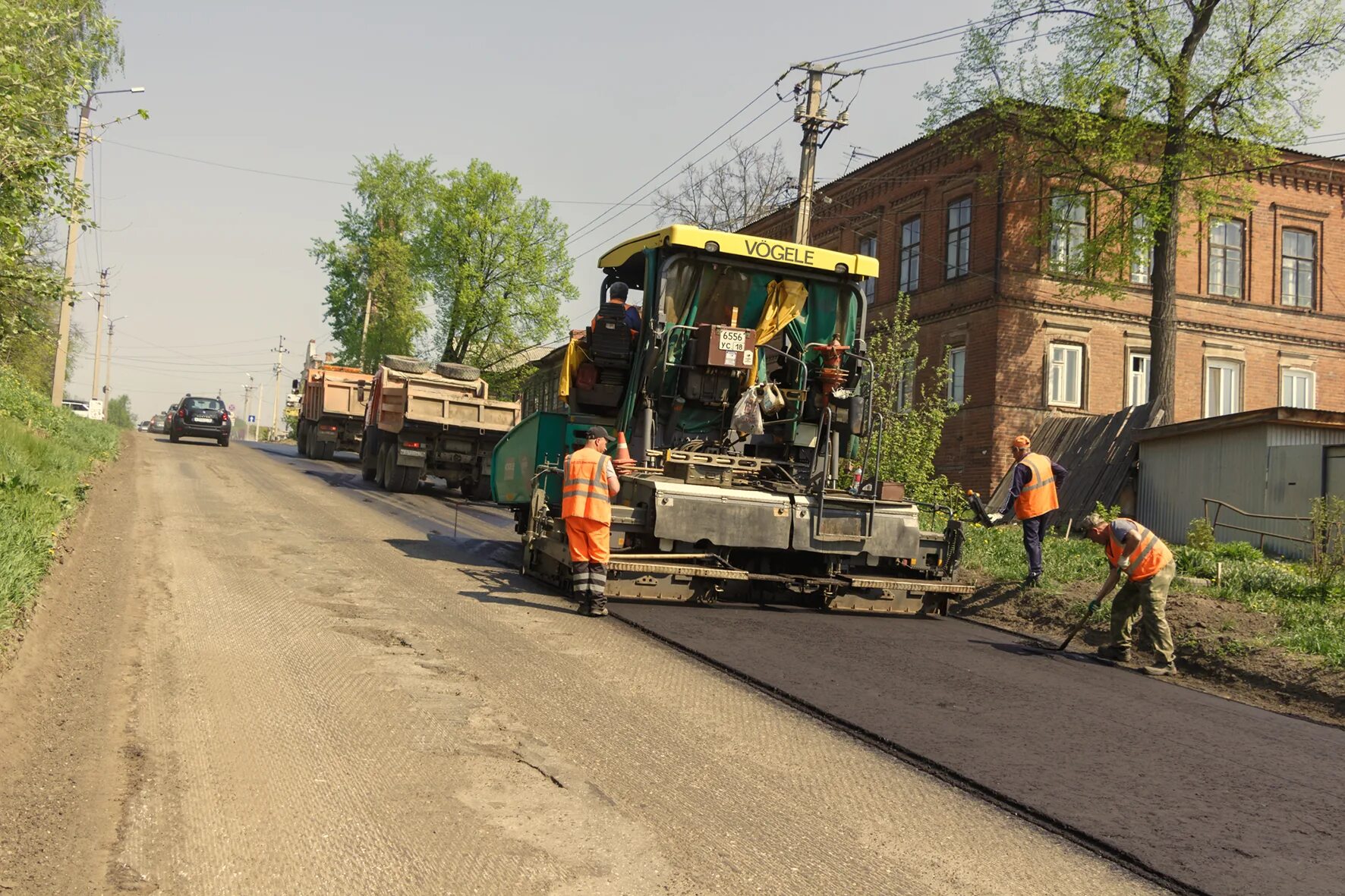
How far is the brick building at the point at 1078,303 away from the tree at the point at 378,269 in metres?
23.2

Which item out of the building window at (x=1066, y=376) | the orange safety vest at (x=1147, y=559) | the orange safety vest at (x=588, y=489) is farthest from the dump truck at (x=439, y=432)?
the building window at (x=1066, y=376)

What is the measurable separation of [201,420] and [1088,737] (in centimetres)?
3342

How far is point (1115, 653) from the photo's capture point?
A: 8.48 m

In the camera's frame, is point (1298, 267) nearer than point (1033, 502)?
No

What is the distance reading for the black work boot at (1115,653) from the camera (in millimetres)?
8461

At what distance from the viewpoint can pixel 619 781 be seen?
4730 millimetres

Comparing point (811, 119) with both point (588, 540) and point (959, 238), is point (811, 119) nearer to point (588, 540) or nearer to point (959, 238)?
point (959, 238)

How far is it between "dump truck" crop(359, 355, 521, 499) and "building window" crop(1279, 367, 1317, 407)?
67.6 feet

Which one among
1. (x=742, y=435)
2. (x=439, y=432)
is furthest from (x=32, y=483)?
(x=439, y=432)

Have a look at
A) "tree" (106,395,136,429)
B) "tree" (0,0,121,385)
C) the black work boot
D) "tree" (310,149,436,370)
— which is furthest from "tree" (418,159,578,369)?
"tree" (106,395,136,429)

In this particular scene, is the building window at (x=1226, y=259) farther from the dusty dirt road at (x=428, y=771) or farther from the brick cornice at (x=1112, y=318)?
the dusty dirt road at (x=428, y=771)

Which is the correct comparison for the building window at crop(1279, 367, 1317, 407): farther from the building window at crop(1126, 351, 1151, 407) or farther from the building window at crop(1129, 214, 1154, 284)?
the building window at crop(1129, 214, 1154, 284)

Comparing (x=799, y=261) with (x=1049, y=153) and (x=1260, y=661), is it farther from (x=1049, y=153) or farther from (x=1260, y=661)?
(x=1049, y=153)

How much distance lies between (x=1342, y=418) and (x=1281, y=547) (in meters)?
2.68
